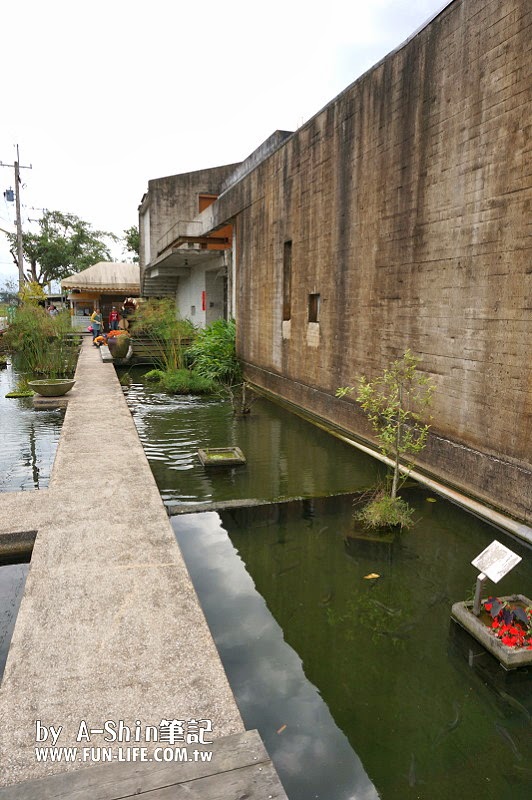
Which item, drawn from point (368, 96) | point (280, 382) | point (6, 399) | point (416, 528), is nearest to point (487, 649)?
point (416, 528)

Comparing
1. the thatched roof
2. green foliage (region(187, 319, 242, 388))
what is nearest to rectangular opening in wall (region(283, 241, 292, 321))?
green foliage (region(187, 319, 242, 388))

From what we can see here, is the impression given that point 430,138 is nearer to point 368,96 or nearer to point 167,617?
point 368,96

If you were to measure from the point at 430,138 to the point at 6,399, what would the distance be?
26.9 feet

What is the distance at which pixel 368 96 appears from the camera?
277 inches

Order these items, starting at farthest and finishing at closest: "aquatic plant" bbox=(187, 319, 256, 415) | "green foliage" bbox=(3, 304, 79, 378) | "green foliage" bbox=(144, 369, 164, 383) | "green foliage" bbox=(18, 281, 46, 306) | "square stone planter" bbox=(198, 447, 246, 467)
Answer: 1. "green foliage" bbox=(18, 281, 46, 306)
2. "green foliage" bbox=(144, 369, 164, 383)
3. "aquatic plant" bbox=(187, 319, 256, 415)
4. "green foliage" bbox=(3, 304, 79, 378)
5. "square stone planter" bbox=(198, 447, 246, 467)

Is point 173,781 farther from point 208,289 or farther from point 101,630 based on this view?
point 208,289

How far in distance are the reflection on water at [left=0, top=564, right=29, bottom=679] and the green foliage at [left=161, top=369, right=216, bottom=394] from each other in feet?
24.2

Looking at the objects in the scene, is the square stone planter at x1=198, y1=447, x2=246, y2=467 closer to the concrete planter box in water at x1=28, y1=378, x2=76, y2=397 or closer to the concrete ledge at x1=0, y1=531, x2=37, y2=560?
the concrete ledge at x1=0, y1=531, x2=37, y2=560

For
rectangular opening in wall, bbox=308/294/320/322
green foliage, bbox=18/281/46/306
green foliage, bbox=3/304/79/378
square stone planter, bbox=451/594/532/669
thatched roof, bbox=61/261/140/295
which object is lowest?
square stone planter, bbox=451/594/532/669

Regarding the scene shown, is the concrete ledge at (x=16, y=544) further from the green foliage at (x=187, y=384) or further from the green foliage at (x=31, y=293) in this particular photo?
the green foliage at (x=31, y=293)

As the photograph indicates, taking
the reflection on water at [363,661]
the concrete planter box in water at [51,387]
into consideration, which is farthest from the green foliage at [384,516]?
the concrete planter box in water at [51,387]

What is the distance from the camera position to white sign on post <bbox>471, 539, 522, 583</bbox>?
9.40ft

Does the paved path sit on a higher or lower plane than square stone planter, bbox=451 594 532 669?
higher

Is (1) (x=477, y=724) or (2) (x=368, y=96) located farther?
(2) (x=368, y=96)
